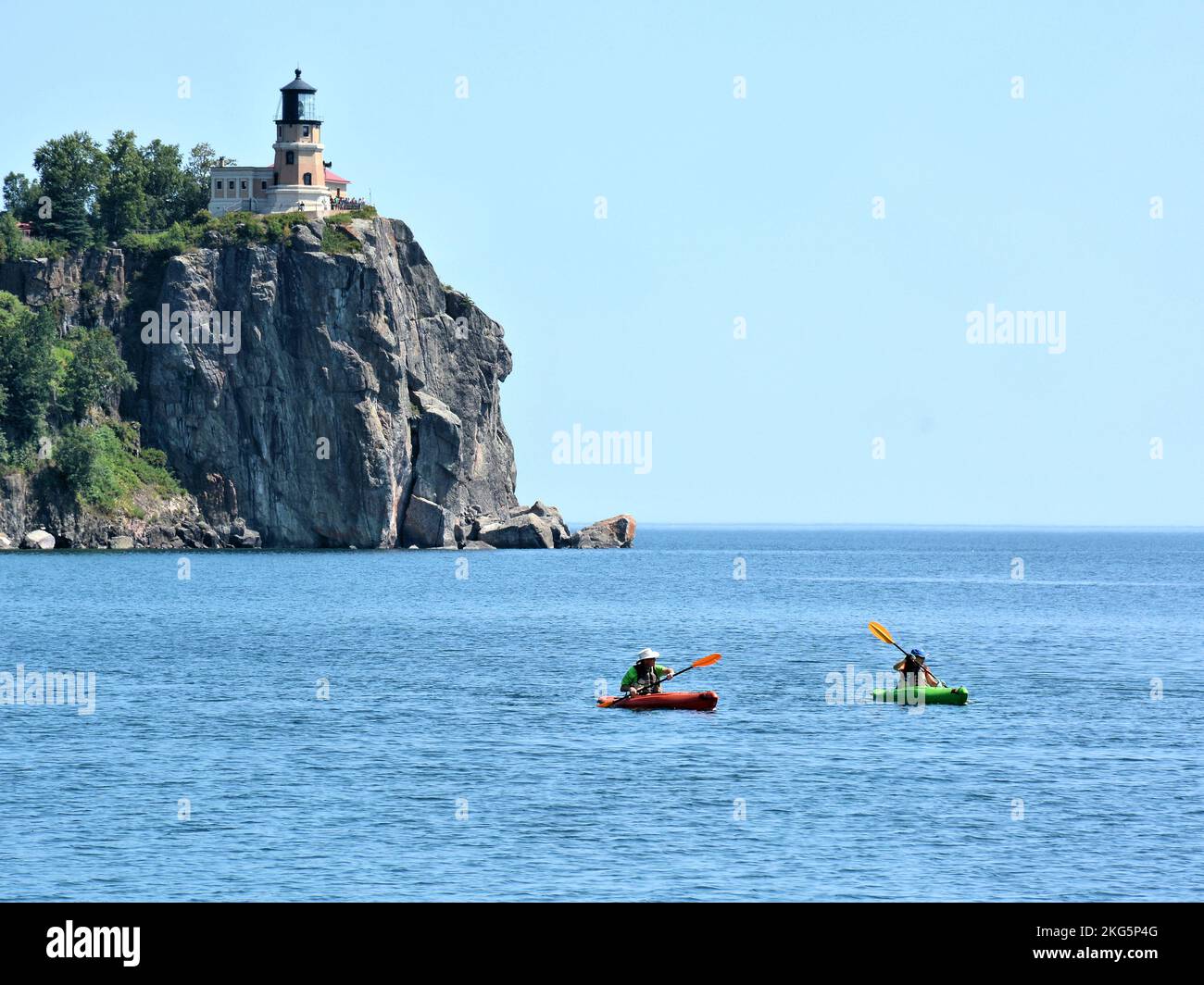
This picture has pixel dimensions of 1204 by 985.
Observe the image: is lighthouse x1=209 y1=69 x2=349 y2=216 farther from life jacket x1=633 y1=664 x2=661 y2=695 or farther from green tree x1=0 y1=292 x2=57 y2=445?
life jacket x1=633 y1=664 x2=661 y2=695

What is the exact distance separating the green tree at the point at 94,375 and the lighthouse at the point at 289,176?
22000 millimetres

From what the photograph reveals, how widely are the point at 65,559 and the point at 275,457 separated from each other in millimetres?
27024

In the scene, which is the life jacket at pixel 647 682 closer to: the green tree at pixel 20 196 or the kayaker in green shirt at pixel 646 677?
the kayaker in green shirt at pixel 646 677

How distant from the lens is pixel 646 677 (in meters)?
53.7

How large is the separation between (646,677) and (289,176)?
12487 centimetres

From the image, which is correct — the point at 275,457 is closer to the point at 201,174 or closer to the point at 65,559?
the point at 65,559

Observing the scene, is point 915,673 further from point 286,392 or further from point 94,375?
point 94,375

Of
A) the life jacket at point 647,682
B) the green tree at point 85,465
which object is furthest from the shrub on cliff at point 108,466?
the life jacket at point 647,682

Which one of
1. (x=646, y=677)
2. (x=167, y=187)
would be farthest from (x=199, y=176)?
(x=646, y=677)

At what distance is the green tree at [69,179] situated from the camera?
166625 millimetres

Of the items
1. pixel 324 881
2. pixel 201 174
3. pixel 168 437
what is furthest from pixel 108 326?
pixel 324 881

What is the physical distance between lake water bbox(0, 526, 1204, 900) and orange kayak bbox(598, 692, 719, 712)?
784 mm
